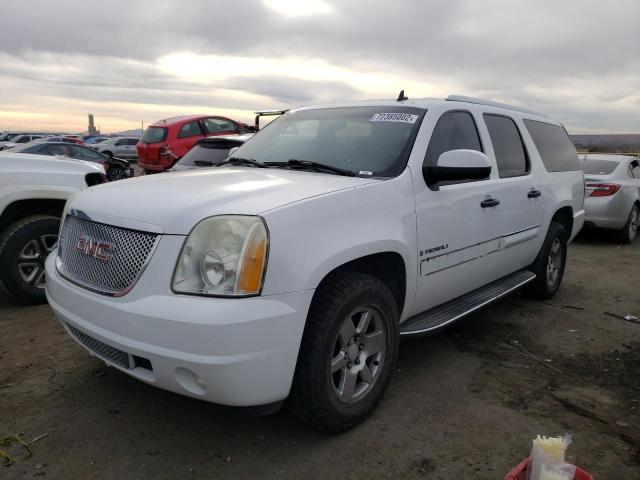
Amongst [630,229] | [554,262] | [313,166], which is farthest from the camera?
[630,229]

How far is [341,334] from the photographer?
8.72 feet

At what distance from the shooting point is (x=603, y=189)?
839 cm

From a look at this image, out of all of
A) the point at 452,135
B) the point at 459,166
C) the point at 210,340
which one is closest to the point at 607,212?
the point at 452,135

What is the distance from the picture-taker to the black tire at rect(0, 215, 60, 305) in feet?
15.1

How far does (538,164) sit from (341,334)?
2905mm

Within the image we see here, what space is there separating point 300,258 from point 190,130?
11.0 metres

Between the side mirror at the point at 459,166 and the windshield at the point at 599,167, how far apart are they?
663cm

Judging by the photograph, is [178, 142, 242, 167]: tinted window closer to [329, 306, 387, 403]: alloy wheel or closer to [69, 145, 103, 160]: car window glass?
[329, 306, 387, 403]: alloy wheel

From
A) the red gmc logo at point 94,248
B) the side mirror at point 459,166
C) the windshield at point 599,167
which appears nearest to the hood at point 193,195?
the red gmc logo at point 94,248

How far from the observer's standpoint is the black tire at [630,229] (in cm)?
853

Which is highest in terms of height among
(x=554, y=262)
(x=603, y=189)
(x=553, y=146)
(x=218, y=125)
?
(x=218, y=125)

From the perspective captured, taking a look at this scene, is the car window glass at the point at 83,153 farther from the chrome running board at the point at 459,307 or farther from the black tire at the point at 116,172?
the chrome running board at the point at 459,307

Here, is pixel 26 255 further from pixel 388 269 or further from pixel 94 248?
pixel 388 269

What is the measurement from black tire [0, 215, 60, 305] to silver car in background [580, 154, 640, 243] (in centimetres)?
764
